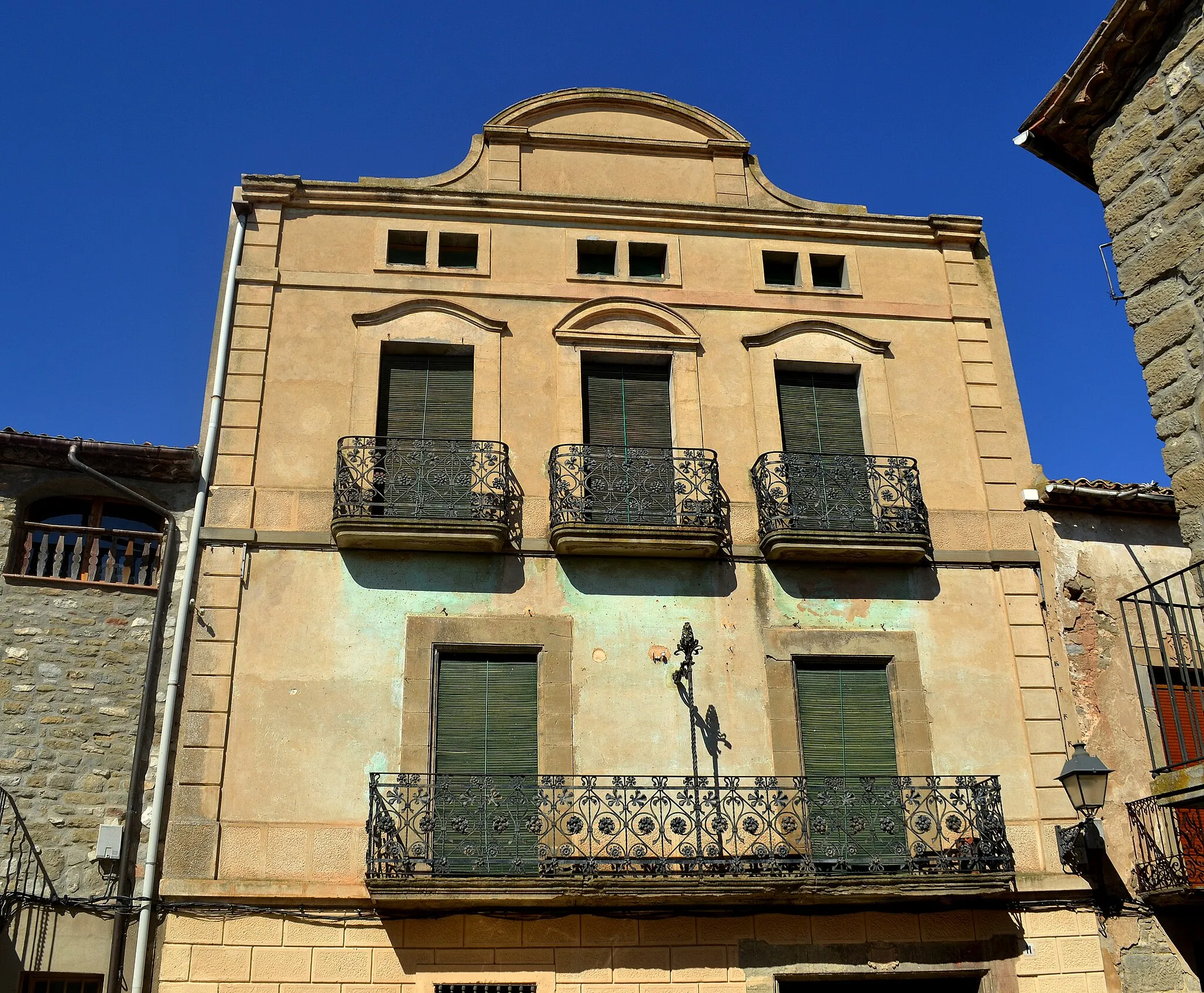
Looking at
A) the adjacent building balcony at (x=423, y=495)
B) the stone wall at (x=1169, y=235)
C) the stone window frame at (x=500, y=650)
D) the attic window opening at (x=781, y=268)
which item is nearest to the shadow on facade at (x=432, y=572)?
the adjacent building balcony at (x=423, y=495)

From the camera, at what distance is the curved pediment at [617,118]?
15586mm

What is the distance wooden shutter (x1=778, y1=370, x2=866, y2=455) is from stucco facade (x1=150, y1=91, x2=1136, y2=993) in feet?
0.58

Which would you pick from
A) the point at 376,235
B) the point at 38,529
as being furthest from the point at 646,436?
the point at 38,529

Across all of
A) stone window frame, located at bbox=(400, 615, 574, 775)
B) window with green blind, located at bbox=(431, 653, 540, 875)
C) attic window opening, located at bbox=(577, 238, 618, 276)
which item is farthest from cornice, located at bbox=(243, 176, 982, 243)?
window with green blind, located at bbox=(431, 653, 540, 875)

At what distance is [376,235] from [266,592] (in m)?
4.68

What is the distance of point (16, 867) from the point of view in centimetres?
1113

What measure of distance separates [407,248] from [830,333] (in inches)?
206

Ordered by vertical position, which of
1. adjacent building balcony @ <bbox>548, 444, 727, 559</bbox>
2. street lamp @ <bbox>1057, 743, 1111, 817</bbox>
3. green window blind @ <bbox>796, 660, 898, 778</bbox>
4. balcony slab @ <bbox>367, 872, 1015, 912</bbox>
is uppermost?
adjacent building balcony @ <bbox>548, 444, 727, 559</bbox>

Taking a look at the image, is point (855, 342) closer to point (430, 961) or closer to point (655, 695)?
point (655, 695)

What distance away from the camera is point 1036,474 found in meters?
14.3

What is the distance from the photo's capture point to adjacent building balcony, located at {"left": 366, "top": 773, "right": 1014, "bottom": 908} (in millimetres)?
11195

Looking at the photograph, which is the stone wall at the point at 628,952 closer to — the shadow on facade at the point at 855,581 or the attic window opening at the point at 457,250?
the shadow on facade at the point at 855,581

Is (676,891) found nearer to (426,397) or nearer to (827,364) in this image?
(426,397)

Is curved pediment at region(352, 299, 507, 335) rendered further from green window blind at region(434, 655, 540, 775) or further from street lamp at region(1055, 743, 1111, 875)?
street lamp at region(1055, 743, 1111, 875)
